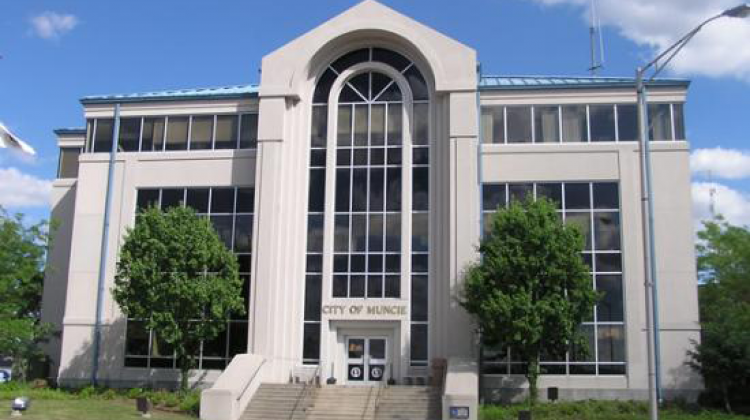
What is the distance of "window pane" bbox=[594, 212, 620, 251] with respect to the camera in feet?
111

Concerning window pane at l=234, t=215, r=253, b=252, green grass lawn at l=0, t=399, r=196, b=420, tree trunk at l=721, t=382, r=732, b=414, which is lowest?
green grass lawn at l=0, t=399, r=196, b=420

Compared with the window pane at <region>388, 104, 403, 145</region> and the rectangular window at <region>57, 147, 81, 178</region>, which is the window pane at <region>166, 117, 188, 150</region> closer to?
the rectangular window at <region>57, 147, 81, 178</region>

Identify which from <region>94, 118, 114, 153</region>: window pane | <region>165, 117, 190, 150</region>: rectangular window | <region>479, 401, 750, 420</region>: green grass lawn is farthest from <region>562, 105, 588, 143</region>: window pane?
<region>94, 118, 114, 153</region>: window pane

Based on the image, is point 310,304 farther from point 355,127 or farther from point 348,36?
point 348,36

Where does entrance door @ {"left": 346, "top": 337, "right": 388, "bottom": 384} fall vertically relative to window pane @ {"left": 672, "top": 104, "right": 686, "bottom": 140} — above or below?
below

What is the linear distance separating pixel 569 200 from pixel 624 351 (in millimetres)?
6589

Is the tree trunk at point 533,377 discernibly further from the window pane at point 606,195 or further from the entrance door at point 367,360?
the window pane at point 606,195

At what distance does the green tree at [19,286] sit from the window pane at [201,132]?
340 inches

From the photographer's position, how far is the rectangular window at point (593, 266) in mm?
32906

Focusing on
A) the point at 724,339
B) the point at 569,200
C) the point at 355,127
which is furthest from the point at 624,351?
the point at 355,127

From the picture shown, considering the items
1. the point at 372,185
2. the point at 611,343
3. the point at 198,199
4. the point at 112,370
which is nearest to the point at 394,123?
the point at 372,185

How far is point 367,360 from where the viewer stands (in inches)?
1361

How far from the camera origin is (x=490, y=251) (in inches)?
1224

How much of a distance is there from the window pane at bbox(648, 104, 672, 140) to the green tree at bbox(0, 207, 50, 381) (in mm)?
28348
